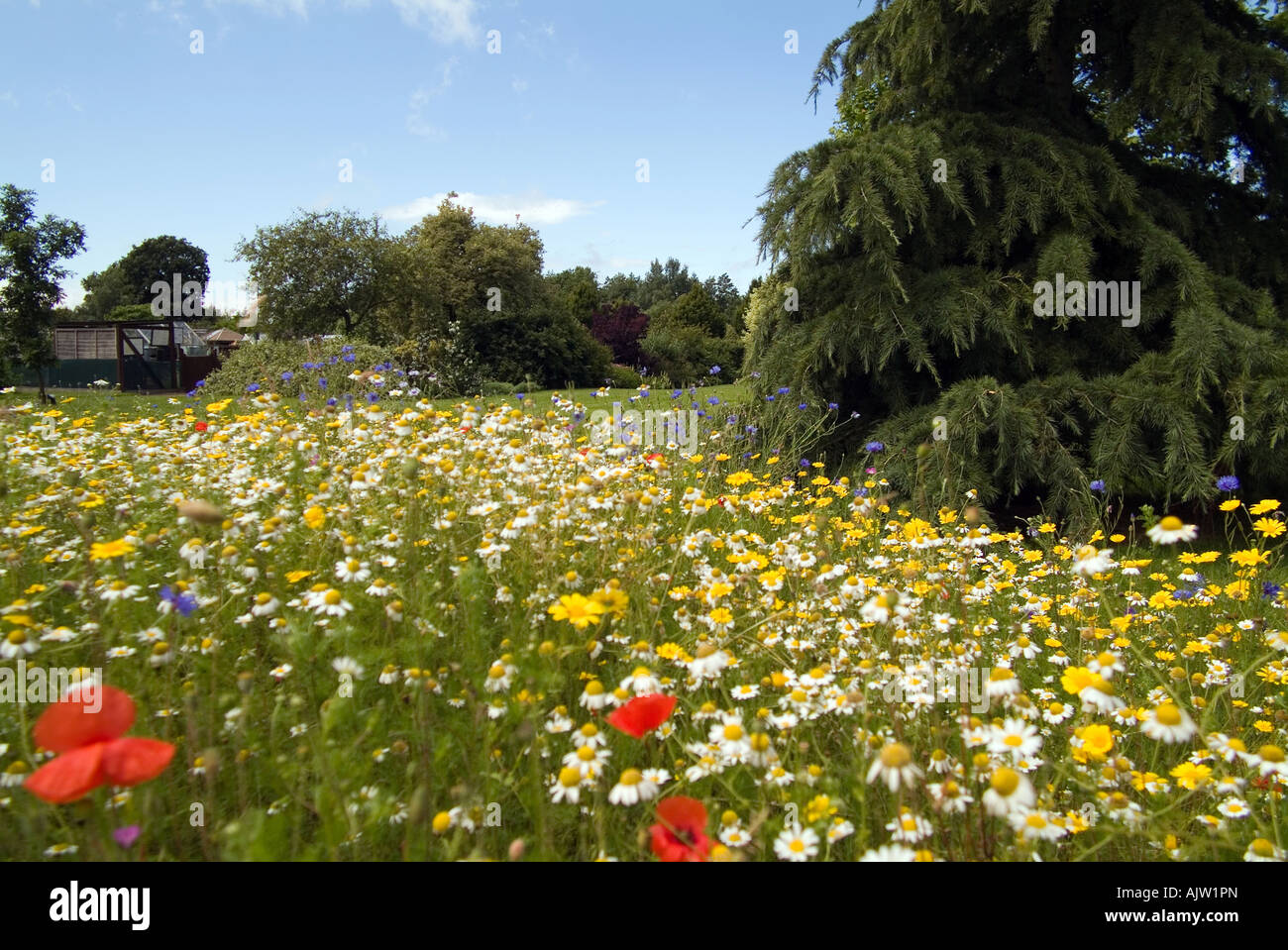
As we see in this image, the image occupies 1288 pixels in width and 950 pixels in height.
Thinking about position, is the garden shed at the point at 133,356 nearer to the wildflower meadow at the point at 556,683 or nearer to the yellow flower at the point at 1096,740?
the wildflower meadow at the point at 556,683

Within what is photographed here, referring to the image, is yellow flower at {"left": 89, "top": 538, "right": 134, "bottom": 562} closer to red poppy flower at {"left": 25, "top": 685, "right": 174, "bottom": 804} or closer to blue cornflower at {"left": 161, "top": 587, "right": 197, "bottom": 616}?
blue cornflower at {"left": 161, "top": 587, "right": 197, "bottom": 616}

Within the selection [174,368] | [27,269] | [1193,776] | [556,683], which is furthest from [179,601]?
[174,368]

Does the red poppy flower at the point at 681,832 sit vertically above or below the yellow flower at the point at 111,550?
below

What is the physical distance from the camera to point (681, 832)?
3.45 feet

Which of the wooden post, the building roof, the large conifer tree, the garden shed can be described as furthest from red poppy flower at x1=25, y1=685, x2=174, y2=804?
the building roof

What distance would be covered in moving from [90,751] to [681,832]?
2.59 feet

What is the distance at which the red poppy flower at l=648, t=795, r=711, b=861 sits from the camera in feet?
3.34

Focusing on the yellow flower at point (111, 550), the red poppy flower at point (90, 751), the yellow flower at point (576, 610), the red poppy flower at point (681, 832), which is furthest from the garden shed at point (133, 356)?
the red poppy flower at point (681, 832)

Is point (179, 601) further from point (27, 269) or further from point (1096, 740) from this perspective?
point (27, 269)

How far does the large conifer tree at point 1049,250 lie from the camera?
426 centimetres

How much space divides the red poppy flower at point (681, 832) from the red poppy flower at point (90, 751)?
66 cm

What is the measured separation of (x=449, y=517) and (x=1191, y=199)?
19.7 ft
